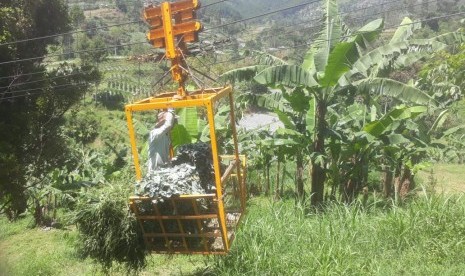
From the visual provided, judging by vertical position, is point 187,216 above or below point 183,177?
below

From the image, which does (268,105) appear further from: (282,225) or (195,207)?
(195,207)

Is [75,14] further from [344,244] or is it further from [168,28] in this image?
[344,244]

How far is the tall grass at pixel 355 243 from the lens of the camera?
205 inches

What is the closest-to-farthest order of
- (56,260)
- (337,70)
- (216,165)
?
(216,165) → (337,70) → (56,260)

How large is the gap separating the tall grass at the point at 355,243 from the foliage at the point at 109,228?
4.11 feet

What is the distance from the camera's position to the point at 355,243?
18.9ft

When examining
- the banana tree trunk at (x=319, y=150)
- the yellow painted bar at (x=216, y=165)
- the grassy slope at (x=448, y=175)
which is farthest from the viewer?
the grassy slope at (x=448, y=175)

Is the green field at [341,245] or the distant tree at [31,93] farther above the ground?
the distant tree at [31,93]

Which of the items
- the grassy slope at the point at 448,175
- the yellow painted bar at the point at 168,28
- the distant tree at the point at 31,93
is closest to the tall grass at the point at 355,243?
the yellow painted bar at the point at 168,28

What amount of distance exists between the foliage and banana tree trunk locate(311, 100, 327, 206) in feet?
13.5

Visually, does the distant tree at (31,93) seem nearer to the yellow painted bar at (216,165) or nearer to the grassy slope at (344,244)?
the grassy slope at (344,244)

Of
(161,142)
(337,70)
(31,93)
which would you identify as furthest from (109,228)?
(31,93)

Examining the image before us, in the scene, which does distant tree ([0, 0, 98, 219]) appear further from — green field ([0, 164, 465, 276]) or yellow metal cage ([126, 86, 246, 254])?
yellow metal cage ([126, 86, 246, 254])

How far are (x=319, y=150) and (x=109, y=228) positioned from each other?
4.75 metres
